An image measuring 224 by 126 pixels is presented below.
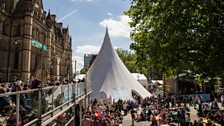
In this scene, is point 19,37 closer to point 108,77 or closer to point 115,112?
point 108,77

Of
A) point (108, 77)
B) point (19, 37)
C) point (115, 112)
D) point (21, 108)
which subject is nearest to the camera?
point (21, 108)

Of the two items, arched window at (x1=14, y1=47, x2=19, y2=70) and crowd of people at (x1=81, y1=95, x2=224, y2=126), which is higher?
arched window at (x1=14, y1=47, x2=19, y2=70)

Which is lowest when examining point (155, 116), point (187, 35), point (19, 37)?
point (155, 116)

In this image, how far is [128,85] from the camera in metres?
28.6

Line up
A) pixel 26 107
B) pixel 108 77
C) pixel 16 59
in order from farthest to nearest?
pixel 16 59, pixel 108 77, pixel 26 107

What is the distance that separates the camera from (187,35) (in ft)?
28.9

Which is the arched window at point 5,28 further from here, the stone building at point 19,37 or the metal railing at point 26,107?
the metal railing at point 26,107

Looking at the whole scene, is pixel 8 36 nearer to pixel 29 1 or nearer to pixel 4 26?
pixel 4 26

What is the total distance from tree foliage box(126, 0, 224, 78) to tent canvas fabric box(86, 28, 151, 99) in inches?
697

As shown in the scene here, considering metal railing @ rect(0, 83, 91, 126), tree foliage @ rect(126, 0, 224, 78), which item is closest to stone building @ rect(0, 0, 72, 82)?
tree foliage @ rect(126, 0, 224, 78)

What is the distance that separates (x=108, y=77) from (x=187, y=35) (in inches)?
806

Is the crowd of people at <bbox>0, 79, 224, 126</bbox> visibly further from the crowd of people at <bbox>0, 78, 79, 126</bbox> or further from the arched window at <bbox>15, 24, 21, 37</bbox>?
the arched window at <bbox>15, 24, 21, 37</bbox>

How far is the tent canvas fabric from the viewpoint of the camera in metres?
27.6

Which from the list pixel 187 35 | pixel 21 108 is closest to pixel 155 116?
pixel 187 35
